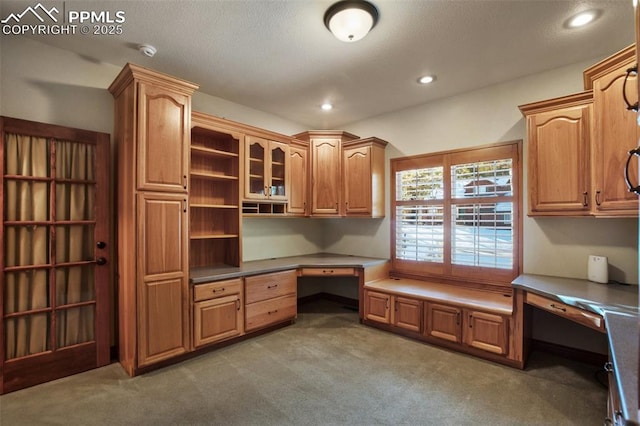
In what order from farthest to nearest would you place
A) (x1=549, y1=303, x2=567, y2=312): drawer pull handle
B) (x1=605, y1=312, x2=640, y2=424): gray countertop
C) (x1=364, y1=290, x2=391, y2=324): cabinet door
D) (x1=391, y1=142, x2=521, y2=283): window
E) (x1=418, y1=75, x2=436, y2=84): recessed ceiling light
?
1. (x1=364, y1=290, x2=391, y2=324): cabinet door
2. (x1=391, y1=142, x2=521, y2=283): window
3. (x1=418, y1=75, x2=436, y2=84): recessed ceiling light
4. (x1=549, y1=303, x2=567, y2=312): drawer pull handle
5. (x1=605, y1=312, x2=640, y2=424): gray countertop

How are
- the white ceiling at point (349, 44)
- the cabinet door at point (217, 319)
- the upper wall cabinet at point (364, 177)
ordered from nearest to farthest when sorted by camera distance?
the white ceiling at point (349, 44), the cabinet door at point (217, 319), the upper wall cabinet at point (364, 177)

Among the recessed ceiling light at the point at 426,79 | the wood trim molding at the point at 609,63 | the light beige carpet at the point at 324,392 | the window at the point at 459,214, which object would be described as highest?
the recessed ceiling light at the point at 426,79

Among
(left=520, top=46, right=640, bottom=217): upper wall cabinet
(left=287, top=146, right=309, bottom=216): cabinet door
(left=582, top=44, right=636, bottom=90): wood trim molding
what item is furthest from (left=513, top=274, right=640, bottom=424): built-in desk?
(left=287, top=146, right=309, bottom=216): cabinet door

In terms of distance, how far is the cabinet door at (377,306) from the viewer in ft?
11.3

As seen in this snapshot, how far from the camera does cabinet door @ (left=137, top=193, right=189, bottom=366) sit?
98.6 inches

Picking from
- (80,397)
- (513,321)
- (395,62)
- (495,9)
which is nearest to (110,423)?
(80,397)

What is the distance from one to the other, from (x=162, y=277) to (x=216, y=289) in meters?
0.54

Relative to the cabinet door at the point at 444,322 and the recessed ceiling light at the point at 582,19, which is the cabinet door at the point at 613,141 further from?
the cabinet door at the point at 444,322

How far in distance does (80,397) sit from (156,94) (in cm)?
247

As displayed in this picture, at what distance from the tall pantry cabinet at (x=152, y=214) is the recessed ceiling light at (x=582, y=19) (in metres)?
3.16

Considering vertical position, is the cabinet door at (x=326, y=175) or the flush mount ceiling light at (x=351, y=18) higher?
the flush mount ceiling light at (x=351, y=18)

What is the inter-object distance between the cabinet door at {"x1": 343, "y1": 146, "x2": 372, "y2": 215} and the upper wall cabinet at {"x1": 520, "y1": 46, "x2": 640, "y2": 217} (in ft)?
5.90

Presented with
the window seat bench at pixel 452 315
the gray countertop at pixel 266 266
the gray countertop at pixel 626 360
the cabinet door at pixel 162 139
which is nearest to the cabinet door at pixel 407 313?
the window seat bench at pixel 452 315

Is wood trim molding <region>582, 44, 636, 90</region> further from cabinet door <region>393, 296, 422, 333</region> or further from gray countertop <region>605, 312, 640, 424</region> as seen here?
cabinet door <region>393, 296, 422, 333</region>
